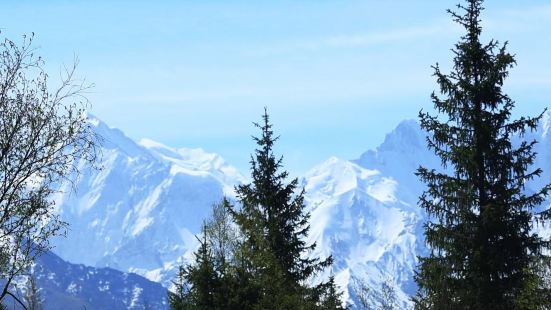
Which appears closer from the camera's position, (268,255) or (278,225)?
(268,255)

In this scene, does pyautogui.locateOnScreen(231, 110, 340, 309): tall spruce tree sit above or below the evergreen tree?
above

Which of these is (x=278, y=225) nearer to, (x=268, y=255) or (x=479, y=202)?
(x=268, y=255)

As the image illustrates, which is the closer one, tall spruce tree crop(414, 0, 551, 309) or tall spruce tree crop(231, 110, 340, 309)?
tall spruce tree crop(414, 0, 551, 309)

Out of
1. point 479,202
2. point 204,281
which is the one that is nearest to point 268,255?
point 204,281

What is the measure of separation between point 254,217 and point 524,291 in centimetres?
1503

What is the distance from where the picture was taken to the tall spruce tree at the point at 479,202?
93.8 feet

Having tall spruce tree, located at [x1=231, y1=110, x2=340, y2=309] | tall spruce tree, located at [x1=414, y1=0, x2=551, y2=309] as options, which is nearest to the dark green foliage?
tall spruce tree, located at [x1=231, y1=110, x2=340, y2=309]

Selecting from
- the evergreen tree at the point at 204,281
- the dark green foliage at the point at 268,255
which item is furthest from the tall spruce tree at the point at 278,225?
the evergreen tree at the point at 204,281

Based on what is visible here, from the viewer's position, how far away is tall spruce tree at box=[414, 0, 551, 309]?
2858cm

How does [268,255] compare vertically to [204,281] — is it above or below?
above

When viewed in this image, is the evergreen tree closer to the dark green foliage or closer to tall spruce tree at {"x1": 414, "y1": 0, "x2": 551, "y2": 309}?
the dark green foliage

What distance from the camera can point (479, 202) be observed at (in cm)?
2959

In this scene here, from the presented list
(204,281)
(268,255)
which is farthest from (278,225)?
(204,281)

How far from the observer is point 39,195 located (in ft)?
65.8
